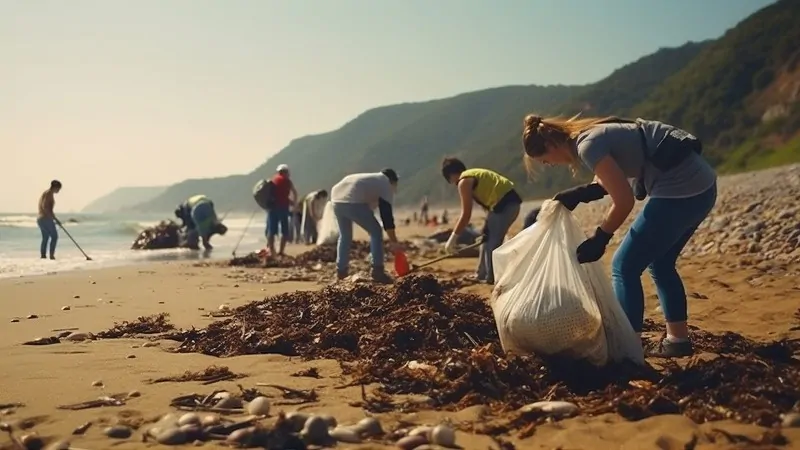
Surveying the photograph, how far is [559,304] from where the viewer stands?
3.36 m

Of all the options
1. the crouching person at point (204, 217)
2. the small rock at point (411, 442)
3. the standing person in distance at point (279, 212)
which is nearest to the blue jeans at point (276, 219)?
the standing person in distance at point (279, 212)

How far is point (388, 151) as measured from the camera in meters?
159

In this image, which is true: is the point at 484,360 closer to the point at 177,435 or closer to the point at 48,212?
the point at 177,435

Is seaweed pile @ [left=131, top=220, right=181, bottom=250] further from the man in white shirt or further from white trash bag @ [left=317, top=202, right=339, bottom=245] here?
white trash bag @ [left=317, top=202, right=339, bottom=245]

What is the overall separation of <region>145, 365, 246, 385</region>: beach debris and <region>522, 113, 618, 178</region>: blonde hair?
2.05 m

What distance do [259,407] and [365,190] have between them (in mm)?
5293

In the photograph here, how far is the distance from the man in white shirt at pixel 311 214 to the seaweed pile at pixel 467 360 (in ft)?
44.9

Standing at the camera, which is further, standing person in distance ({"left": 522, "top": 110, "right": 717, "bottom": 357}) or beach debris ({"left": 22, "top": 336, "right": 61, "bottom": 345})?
beach debris ({"left": 22, "top": 336, "right": 61, "bottom": 345})

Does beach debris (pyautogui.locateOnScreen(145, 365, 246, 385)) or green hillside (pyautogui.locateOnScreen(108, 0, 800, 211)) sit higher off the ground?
green hillside (pyautogui.locateOnScreen(108, 0, 800, 211))

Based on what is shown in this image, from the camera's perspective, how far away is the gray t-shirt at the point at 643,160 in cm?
349

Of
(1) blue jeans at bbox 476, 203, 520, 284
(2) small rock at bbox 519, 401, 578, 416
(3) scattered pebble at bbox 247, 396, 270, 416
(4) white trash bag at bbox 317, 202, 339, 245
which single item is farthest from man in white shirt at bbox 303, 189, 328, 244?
(2) small rock at bbox 519, 401, 578, 416

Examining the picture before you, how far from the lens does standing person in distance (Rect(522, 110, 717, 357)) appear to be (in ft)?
11.3

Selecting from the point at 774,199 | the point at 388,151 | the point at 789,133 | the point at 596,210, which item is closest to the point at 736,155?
the point at 789,133

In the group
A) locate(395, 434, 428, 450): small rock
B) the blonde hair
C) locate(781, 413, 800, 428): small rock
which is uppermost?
the blonde hair
